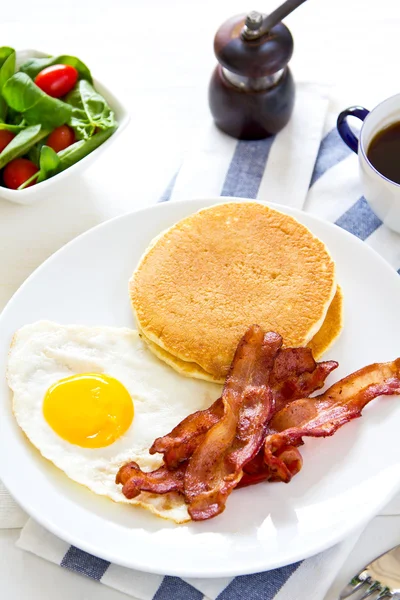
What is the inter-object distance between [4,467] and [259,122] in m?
1.94

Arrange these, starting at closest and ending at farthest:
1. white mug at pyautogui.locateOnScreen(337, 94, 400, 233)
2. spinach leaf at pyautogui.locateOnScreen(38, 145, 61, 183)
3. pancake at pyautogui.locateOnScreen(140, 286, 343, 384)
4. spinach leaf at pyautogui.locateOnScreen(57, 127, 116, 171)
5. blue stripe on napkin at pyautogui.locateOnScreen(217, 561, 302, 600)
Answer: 1. blue stripe on napkin at pyautogui.locateOnScreen(217, 561, 302, 600)
2. pancake at pyautogui.locateOnScreen(140, 286, 343, 384)
3. white mug at pyautogui.locateOnScreen(337, 94, 400, 233)
4. spinach leaf at pyautogui.locateOnScreen(38, 145, 61, 183)
5. spinach leaf at pyautogui.locateOnScreen(57, 127, 116, 171)

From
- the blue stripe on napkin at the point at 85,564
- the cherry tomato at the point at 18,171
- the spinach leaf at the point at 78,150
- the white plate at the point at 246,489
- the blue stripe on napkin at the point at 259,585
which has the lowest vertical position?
the blue stripe on napkin at the point at 259,585

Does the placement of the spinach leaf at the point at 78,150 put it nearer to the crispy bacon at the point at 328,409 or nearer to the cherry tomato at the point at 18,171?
the cherry tomato at the point at 18,171

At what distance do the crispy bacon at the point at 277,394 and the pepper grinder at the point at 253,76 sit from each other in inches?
54.0

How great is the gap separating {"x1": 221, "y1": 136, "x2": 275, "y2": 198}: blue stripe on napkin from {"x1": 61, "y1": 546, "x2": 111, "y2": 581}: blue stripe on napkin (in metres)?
1.66

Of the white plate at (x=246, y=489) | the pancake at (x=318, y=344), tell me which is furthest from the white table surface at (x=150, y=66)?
the pancake at (x=318, y=344)

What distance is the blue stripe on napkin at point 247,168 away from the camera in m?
3.26

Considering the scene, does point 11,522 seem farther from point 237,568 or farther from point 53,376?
point 237,568

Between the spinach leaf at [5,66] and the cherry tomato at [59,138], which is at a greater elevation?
the spinach leaf at [5,66]

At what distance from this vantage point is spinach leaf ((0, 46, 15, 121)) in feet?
10.7

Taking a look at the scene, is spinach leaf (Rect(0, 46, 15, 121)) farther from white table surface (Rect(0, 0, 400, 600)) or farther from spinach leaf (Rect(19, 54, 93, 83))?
white table surface (Rect(0, 0, 400, 600))

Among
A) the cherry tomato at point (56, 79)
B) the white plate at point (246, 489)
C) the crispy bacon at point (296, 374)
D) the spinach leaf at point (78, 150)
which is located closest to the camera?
the white plate at point (246, 489)

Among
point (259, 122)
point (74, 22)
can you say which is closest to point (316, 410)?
Answer: point (259, 122)

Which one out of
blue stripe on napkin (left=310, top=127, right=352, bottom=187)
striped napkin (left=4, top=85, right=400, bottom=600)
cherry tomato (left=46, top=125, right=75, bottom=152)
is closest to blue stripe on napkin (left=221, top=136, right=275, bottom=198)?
striped napkin (left=4, top=85, right=400, bottom=600)
